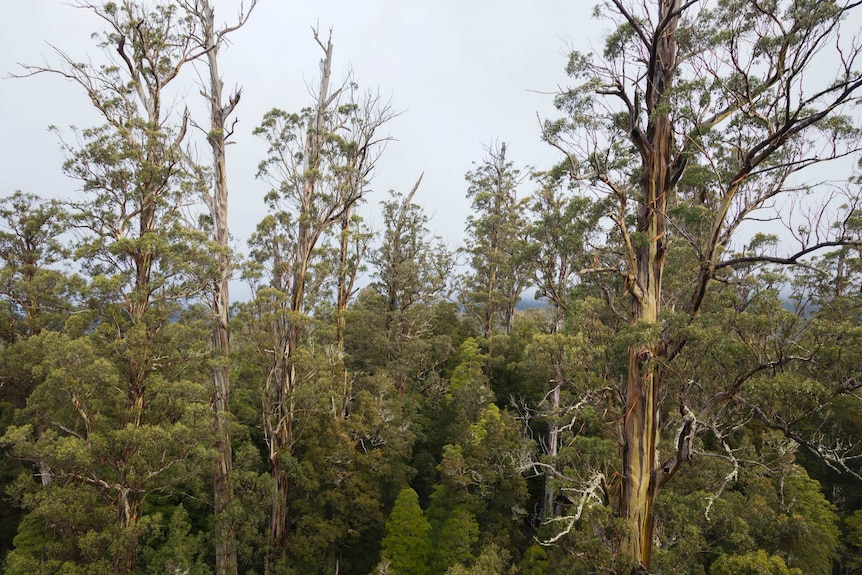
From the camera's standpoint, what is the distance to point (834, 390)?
4.84 metres

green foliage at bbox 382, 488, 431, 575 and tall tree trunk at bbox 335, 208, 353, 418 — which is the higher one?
tall tree trunk at bbox 335, 208, 353, 418

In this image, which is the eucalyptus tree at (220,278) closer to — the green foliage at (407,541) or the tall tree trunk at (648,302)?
the green foliage at (407,541)

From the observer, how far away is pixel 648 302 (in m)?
6.15

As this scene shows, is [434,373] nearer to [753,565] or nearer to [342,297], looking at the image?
[342,297]

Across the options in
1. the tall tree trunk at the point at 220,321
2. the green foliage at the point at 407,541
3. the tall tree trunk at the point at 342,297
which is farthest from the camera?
the tall tree trunk at the point at 342,297

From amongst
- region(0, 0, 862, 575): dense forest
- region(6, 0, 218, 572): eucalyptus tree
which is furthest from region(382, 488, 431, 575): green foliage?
region(6, 0, 218, 572): eucalyptus tree

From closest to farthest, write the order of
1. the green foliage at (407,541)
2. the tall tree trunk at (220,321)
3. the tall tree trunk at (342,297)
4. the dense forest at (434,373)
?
the dense forest at (434,373) → the tall tree trunk at (220,321) → the green foliage at (407,541) → the tall tree trunk at (342,297)

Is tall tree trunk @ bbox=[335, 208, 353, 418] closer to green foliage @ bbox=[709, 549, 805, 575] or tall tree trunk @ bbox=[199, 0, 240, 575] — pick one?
tall tree trunk @ bbox=[199, 0, 240, 575]

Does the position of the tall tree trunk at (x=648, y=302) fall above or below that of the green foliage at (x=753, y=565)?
above

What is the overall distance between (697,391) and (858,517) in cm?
1266

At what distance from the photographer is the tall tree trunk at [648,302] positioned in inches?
231

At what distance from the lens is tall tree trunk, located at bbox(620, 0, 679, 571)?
586cm

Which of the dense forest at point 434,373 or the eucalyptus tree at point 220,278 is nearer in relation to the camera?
the dense forest at point 434,373

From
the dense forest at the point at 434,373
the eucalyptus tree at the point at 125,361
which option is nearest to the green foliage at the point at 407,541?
the dense forest at the point at 434,373
